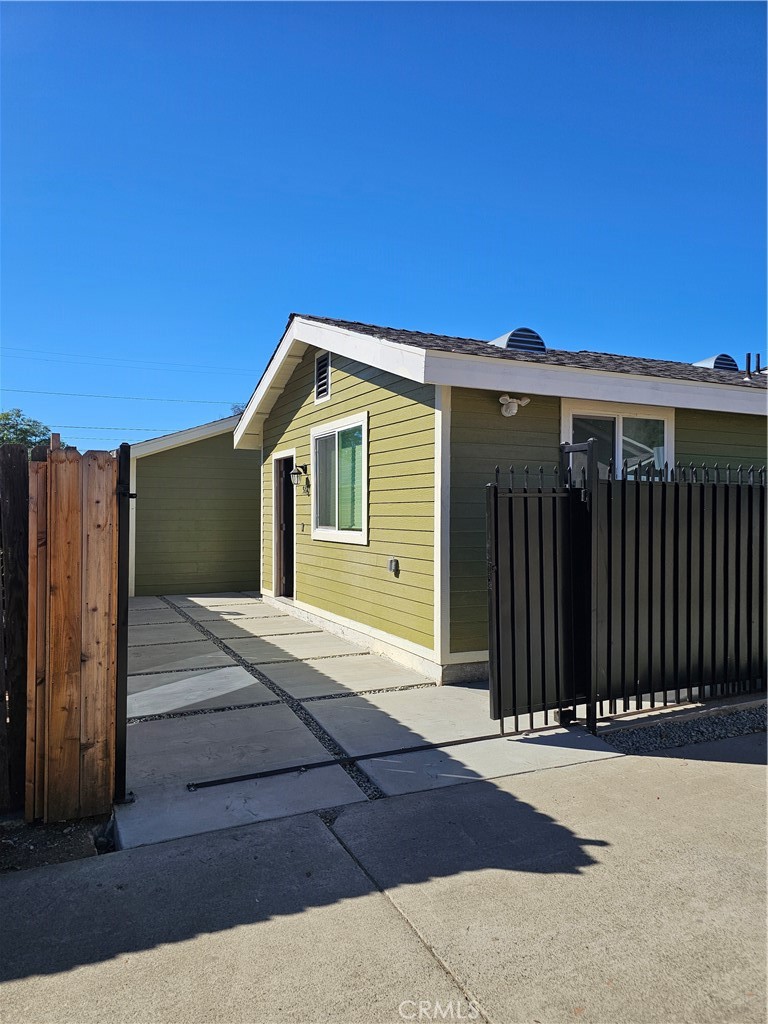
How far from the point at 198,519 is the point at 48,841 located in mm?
9186

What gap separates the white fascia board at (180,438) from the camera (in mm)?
10930

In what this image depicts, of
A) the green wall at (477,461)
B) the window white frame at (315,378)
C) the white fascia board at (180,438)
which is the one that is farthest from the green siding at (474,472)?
the white fascia board at (180,438)

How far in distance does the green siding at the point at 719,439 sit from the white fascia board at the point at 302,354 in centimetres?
307

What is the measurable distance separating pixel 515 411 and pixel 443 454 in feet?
2.61

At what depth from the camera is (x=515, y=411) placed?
5.47 meters

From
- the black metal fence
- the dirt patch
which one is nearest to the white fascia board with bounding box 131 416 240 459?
the black metal fence

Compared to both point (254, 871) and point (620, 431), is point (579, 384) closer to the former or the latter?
point (620, 431)

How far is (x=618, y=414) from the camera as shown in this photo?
599 centimetres

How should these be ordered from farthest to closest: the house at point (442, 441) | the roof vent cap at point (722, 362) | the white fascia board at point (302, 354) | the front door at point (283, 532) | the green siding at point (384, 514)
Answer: the roof vent cap at point (722, 362)
the front door at point (283, 532)
the green siding at point (384, 514)
the house at point (442, 441)
the white fascia board at point (302, 354)

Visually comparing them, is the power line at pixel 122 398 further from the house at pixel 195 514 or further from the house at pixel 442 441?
the house at pixel 442 441

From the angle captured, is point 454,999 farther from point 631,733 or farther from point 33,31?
point 33,31

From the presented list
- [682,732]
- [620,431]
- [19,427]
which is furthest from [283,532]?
[19,427]

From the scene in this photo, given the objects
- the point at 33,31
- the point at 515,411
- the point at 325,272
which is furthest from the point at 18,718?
the point at 325,272

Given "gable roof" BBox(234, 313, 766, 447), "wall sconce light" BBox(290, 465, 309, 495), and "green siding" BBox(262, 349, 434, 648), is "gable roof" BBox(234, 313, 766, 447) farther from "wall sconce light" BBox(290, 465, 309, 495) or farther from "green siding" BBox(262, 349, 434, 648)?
"wall sconce light" BBox(290, 465, 309, 495)
